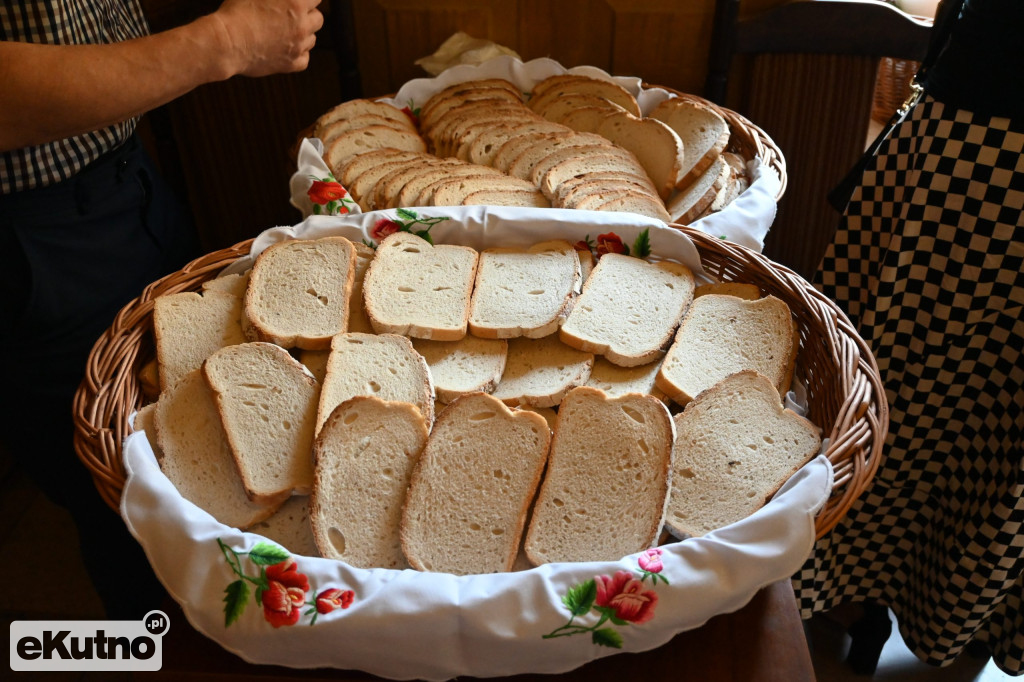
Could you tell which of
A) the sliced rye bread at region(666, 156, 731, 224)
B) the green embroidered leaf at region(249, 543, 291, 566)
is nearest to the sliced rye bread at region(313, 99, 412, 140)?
the sliced rye bread at region(666, 156, 731, 224)

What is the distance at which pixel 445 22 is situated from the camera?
2.53 meters

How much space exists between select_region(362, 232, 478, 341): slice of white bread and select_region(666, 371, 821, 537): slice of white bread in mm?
493

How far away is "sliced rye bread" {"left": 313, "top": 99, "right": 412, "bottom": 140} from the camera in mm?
2143

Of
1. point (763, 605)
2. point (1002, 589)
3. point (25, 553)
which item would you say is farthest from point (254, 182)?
point (1002, 589)

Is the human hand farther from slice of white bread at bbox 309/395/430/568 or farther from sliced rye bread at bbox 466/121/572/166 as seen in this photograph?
slice of white bread at bbox 309/395/430/568

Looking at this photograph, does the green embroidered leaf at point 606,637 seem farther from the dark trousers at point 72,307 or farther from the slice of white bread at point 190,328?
the dark trousers at point 72,307

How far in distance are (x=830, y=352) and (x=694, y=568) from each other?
54 cm

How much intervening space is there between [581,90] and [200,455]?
66.0 inches

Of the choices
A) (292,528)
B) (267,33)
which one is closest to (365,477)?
(292,528)

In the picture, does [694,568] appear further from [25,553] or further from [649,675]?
[25,553]

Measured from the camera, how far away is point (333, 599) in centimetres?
92

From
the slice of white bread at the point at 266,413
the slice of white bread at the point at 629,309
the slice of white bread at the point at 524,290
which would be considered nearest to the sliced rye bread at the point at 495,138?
the slice of white bread at the point at 524,290

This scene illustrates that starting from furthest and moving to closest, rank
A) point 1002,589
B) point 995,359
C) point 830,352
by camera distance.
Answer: point 1002,589 < point 995,359 < point 830,352

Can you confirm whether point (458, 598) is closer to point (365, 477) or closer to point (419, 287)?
point (365, 477)
